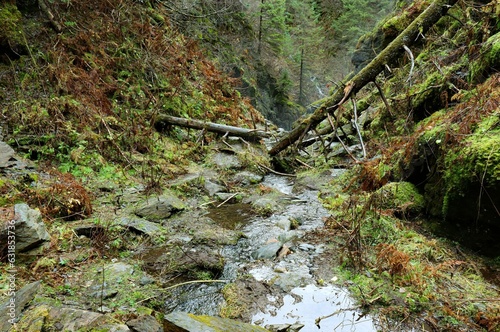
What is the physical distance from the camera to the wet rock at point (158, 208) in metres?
5.44

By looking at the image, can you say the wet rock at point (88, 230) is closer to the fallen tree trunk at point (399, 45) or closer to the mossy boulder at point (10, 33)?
the fallen tree trunk at point (399, 45)

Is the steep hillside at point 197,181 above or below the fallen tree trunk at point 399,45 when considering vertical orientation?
below

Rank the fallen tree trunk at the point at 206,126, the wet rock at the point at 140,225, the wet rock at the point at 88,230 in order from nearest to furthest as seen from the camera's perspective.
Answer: the wet rock at the point at 88,230
the wet rock at the point at 140,225
the fallen tree trunk at the point at 206,126

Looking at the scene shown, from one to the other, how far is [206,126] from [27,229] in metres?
6.89

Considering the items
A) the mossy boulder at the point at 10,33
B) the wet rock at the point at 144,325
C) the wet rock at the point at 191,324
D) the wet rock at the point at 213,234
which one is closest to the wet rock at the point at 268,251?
the wet rock at the point at 213,234

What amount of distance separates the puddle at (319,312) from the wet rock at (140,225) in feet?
7.67

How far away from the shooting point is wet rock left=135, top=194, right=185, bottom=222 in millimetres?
5441

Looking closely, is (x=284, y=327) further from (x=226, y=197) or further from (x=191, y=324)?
(x=226, y=197)

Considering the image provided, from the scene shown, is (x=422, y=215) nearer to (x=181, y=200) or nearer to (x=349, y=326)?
(x=349, y=326)

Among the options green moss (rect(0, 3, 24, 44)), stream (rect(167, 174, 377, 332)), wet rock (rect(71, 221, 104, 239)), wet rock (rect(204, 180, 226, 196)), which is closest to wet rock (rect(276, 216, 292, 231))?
stream (rect(167, 174, 377, 332))

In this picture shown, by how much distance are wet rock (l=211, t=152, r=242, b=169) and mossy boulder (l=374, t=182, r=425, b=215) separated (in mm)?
4821

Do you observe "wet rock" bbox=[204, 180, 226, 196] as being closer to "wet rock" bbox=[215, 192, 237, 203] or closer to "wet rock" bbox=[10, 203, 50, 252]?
"wet rock" bbox=[215, 192, 237, 203]

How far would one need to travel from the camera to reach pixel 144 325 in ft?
8.30

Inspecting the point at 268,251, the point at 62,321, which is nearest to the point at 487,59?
the point at 268,251
